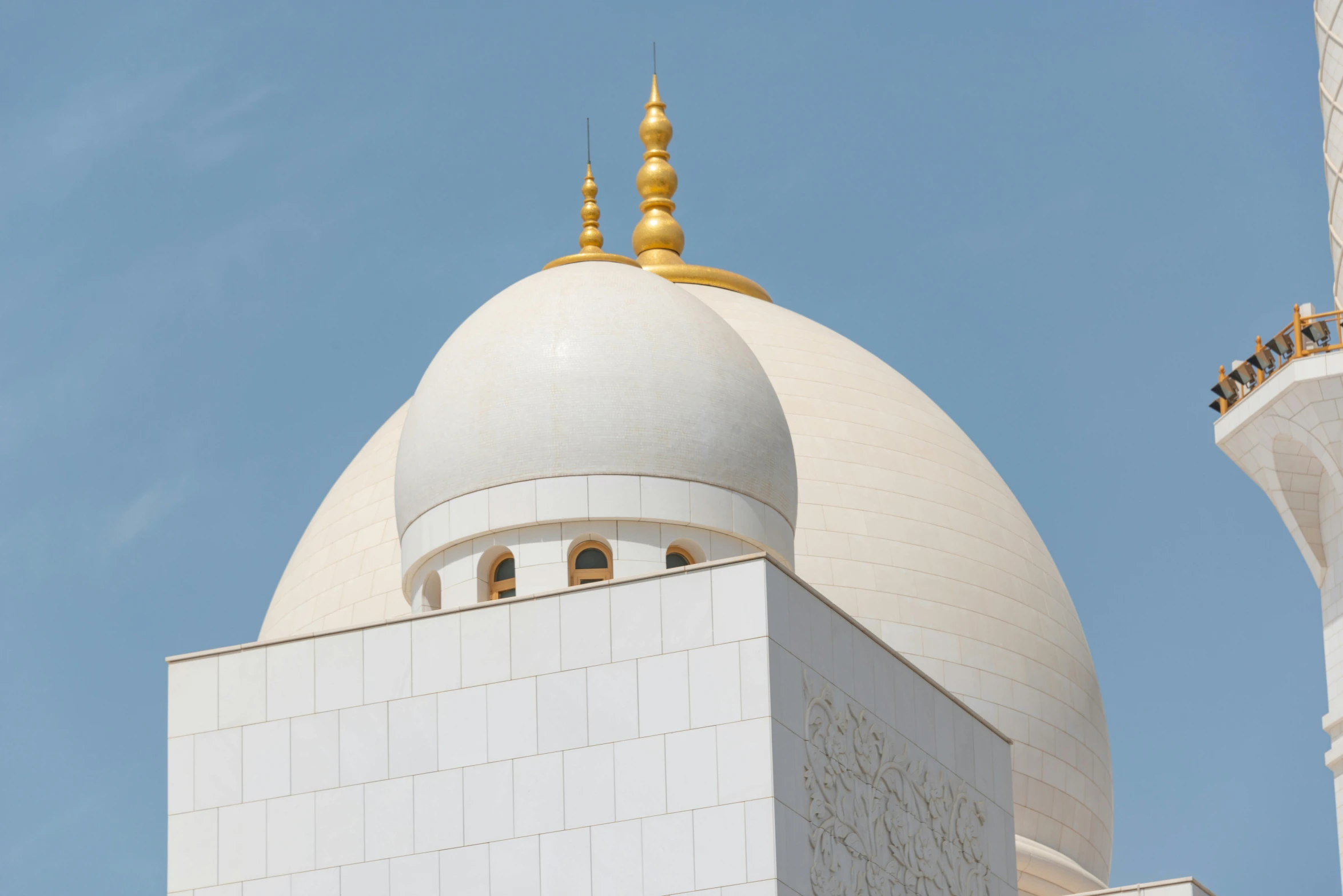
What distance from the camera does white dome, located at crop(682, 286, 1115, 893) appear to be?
93.5 feet

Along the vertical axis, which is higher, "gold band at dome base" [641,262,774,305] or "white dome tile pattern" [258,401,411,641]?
"gold band at dome base" [641,262,774,305]

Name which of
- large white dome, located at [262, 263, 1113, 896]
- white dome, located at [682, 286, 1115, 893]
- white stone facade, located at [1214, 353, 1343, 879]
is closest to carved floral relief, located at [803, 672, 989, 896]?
large white dome, located at [262, 263, 1113, 896]

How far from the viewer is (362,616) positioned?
1143 inches

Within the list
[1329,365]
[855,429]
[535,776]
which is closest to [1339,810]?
[1329,365]

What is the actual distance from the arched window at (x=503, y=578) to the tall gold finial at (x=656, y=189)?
12.5 meters

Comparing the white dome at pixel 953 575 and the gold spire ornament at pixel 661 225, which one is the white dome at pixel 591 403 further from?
the gold spire ornament at pixel 661 225

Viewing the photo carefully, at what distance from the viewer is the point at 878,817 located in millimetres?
21156

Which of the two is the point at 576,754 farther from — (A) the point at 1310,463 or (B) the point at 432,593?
(A) the point at 1310,463

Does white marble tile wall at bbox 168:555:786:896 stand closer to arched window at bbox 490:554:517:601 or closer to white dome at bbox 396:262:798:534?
arched window at bbox 490:554:517:601

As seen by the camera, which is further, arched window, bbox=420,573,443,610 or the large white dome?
the large white dome

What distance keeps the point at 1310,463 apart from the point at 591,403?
9.68 meters

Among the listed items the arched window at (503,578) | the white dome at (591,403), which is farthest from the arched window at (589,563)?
the white dome at (591,403)

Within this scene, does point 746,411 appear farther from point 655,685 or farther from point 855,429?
point 855,429

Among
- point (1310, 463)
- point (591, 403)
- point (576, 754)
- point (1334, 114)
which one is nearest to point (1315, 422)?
point (1310, 463)
